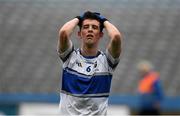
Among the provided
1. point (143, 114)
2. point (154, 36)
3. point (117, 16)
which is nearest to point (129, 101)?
point (143, 114)

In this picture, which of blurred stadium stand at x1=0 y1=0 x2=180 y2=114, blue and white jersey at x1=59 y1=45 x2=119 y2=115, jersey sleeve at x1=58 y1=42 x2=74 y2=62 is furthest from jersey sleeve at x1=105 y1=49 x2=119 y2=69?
blurred stadium stand at x1=0 y1=0 x2=180 y2=114

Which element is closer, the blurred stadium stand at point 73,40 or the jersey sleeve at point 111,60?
the jersey sleeve at point 111,60

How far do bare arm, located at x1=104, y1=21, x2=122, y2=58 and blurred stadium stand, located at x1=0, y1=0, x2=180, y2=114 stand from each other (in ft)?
27.2

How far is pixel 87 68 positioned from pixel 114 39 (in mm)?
357

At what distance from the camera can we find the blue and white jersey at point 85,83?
7.89 meters

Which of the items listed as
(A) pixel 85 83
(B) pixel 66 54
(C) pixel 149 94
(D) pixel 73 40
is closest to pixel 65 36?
(B) pixel 66 54

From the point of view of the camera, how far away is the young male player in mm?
7879

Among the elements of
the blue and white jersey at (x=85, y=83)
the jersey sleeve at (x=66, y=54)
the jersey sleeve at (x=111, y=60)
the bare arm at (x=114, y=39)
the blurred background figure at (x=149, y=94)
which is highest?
the bare arm at (x=114, y=39)

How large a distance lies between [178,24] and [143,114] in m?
7.38

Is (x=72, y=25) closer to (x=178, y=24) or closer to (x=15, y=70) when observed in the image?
(x=15, y=70)

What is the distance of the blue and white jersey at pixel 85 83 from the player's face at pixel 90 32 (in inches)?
8.2

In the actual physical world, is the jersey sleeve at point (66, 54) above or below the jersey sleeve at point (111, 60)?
above

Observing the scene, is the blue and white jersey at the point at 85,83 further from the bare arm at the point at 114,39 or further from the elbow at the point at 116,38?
the elbow at the point at 116,38

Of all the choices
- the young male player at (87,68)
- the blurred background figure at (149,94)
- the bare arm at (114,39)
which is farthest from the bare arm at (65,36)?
the blurred background figure at (149,94)
